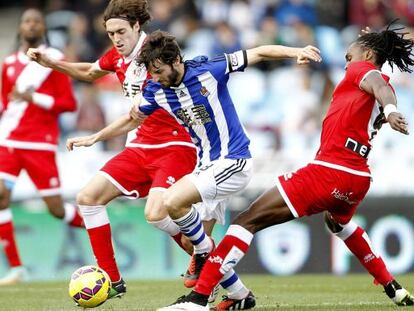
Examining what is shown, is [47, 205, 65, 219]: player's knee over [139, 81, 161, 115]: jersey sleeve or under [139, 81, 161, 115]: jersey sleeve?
under

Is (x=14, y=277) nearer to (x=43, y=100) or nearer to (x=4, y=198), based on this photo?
(x=4, y=198)

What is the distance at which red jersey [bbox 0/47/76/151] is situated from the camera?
12156 mm

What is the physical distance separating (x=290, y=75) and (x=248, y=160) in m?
9.49

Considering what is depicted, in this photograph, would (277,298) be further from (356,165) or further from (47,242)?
(47,242)

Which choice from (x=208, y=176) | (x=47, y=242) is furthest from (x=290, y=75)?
(x=208, y=176)

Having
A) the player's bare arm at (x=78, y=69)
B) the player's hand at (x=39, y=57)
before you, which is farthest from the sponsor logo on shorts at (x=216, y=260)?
the player's hand at (x=39, y=57)

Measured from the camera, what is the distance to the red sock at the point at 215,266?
781cm

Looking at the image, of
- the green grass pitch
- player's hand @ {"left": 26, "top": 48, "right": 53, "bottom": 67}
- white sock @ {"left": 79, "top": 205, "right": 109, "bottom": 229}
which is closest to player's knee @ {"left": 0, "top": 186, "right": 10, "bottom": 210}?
the green grass pitch

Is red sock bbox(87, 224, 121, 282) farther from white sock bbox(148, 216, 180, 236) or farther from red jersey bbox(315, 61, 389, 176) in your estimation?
red jersey bbox(315, 61, 389, 176)

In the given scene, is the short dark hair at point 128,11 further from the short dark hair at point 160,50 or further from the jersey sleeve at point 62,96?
the jersey sleeve at point 62,96

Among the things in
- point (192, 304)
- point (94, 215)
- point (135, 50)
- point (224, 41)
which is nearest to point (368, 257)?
point (192, 304)

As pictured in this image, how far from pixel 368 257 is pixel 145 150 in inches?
88.5

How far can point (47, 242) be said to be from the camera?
1468 centimetres

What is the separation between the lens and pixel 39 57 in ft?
31.4
